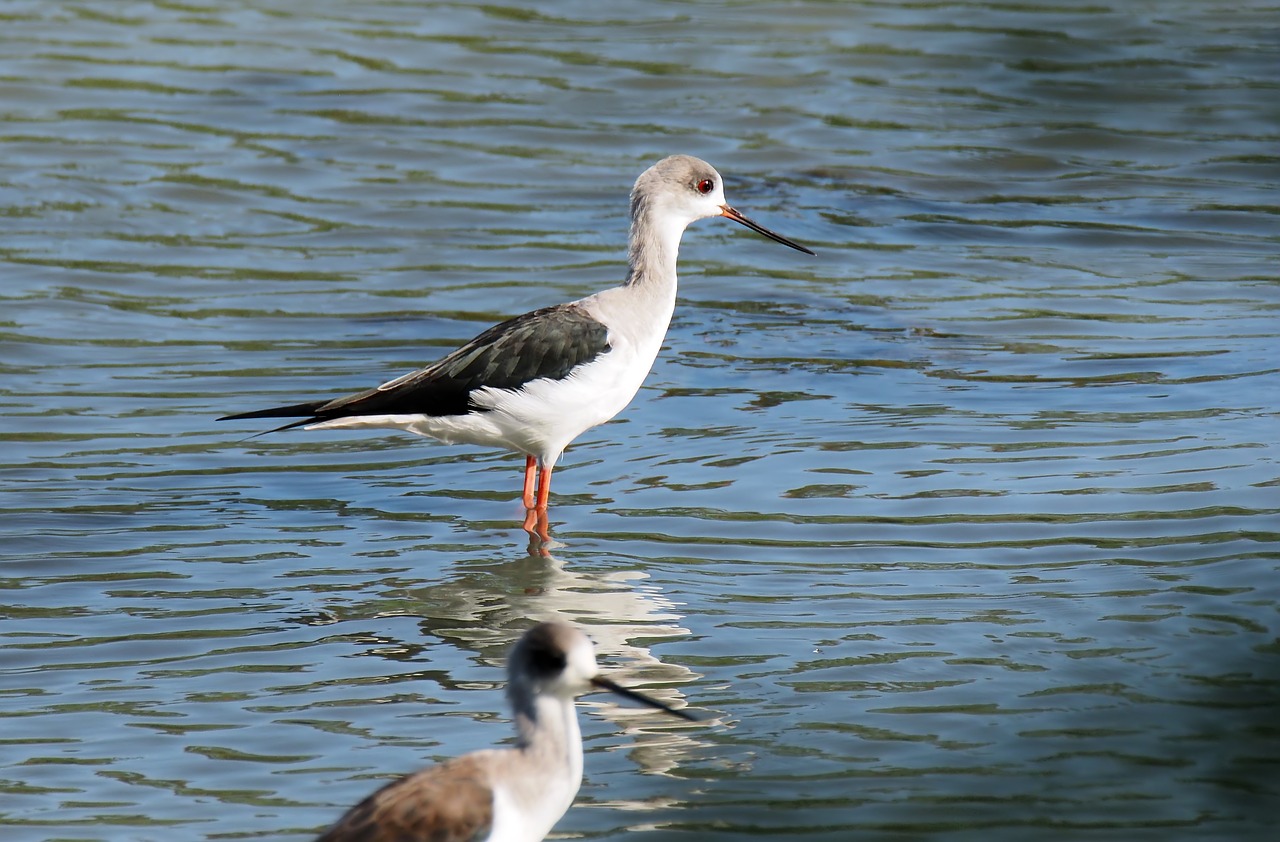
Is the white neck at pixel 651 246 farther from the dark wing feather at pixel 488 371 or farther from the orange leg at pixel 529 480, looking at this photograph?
the orange leg at pixel 529 480

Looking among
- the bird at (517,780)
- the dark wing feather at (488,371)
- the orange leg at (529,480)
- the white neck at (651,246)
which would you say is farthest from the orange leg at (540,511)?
the bird at (517,780)

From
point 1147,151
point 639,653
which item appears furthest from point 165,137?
point 639,653

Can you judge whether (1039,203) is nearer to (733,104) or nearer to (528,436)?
(733,104)

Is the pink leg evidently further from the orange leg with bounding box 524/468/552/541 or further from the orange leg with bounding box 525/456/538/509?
the orange leg with bounding box 525/456/538/509

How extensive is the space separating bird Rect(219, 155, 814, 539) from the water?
38cm

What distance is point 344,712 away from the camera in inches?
236

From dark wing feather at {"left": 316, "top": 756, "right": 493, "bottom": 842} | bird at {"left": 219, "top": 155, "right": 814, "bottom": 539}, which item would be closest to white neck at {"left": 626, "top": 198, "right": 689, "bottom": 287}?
bird at {"left": 219, "top": 155, "right": 814, "bottom": 539}

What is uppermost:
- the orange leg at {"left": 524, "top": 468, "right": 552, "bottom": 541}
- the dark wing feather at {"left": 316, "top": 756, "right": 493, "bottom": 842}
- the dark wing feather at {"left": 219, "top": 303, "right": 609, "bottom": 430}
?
the dark wing feather at {"left": 219, "top": 303, "right": 609, "bottom": 430}

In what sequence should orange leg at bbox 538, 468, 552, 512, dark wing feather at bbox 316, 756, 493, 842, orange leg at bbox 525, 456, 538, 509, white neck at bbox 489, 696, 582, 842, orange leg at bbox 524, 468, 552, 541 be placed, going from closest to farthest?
1. dark wing feather at bbox 316, 756, 493, 842
2. white neck at bbox 489, 696, 582, 842
3. orange leg at bbox 524, 468, 552, 541
4. orange leg at bbox 538, 468, 552, 512
5. orange leg at bbox 525, 456, 538, 509

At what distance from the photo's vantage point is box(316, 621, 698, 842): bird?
13.9 ft

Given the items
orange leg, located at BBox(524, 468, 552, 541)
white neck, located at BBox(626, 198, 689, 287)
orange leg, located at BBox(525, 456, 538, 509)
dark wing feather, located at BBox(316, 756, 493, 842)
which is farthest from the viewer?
white neck, located at BBox(626, 198, 689, 287)

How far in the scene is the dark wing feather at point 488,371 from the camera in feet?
26.2

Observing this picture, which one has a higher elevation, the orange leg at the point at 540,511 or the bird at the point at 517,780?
the bird at the point at 517,780

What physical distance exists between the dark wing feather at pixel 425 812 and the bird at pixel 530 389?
11.8 ft
